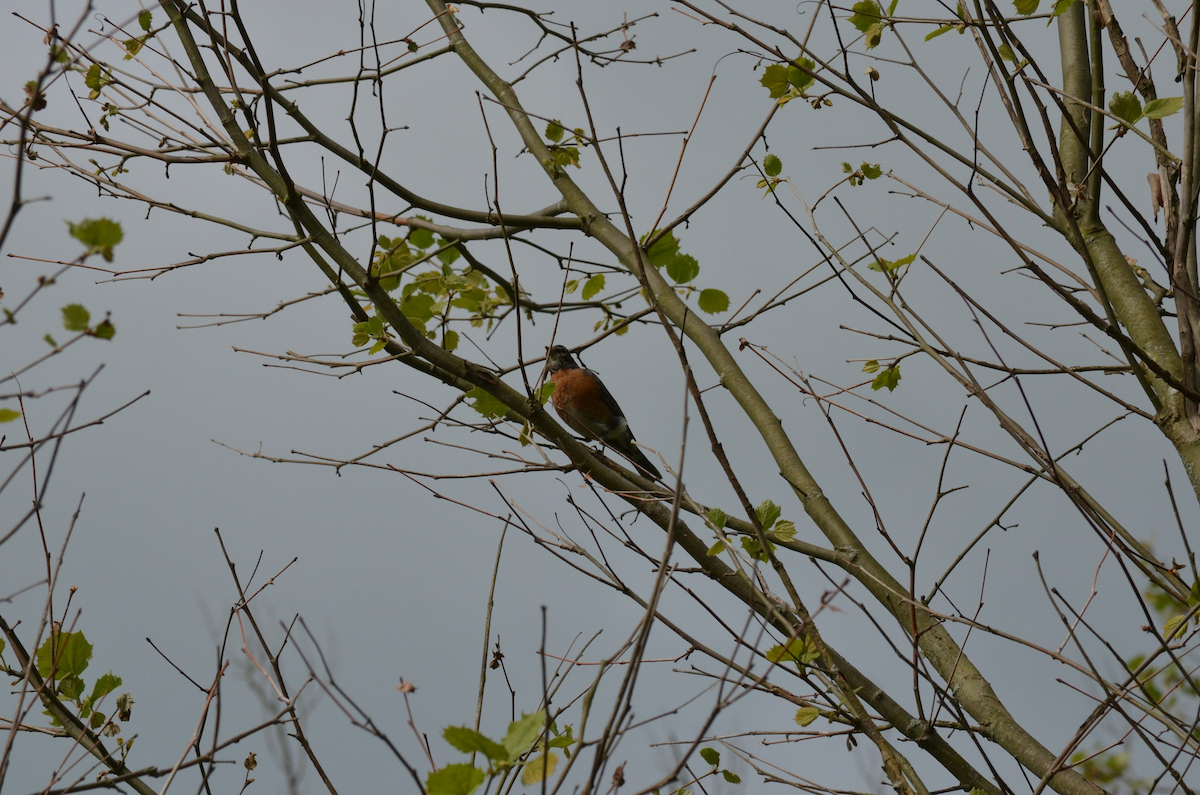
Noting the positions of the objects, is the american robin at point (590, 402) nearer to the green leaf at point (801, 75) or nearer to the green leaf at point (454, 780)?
the green leaf at point (801, 75)

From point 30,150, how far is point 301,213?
5.18 feet

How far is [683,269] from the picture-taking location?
335 cm

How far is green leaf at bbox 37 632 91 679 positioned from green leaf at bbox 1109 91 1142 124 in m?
3.00

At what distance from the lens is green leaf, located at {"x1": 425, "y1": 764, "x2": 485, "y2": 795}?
1.56 m

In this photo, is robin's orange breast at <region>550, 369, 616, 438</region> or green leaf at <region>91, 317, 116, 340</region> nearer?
green leaf at <region>91, 317, 116, 340</region>

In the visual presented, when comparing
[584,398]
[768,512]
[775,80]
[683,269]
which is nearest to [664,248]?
[683,269]

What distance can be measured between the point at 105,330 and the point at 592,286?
2838mm

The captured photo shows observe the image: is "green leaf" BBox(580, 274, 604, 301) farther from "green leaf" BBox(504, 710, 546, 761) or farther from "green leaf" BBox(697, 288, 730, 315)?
"green leaf" BBox(504, 710, 546, 761)

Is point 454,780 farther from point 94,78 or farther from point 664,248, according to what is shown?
point 94,78

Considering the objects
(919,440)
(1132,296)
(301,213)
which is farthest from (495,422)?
(1132,296)

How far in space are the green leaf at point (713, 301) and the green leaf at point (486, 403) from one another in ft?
3.29

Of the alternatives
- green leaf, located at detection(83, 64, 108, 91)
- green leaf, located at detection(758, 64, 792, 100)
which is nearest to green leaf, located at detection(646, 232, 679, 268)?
green leaf, located at detection(758, 64, 792, 100)

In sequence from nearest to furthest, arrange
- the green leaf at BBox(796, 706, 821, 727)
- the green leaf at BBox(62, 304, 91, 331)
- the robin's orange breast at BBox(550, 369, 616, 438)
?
the green leaf at BBox(62, 304, 91, 331) < the green leaf at BBox(796, 706, 821, 727) < the robin's orange breast at BBox(550, 369, 616, 438)

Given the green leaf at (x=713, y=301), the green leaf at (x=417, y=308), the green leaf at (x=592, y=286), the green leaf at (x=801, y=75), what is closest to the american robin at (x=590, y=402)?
the green leaf at (x=592, y=286)
